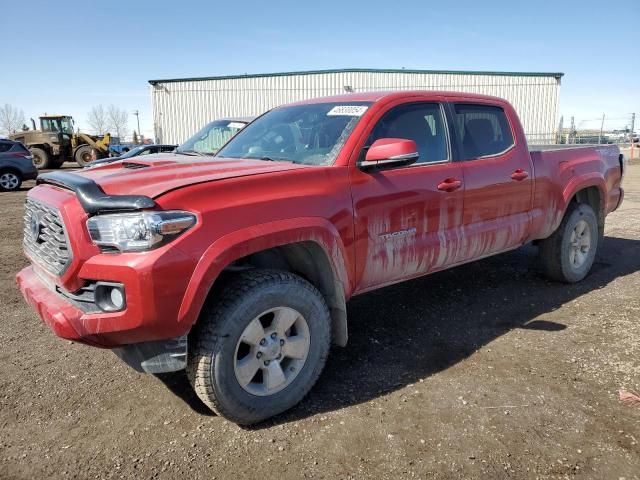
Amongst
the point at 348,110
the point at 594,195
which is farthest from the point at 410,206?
the point at 594,195

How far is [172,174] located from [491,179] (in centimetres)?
259

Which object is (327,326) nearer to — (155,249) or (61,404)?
(155,249)

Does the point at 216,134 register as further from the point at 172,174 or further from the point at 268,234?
the point at 268,234

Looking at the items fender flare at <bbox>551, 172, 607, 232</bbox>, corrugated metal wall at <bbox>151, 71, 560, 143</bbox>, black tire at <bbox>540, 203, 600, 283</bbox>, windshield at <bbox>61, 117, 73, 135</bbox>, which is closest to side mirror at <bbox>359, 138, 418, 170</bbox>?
fender flare at <bbox>551, 172, 607, 232</bbox>

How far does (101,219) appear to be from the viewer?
2.47 m

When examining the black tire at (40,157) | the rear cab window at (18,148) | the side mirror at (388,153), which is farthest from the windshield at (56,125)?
the side mirror at (388,153)

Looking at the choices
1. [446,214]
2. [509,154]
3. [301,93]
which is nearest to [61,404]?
[446,214]

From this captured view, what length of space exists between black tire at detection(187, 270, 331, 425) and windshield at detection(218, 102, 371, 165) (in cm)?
92

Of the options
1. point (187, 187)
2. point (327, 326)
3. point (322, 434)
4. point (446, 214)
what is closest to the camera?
point (187, 187)

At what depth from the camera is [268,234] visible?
106 inches

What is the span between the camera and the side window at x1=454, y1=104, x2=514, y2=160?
411cm

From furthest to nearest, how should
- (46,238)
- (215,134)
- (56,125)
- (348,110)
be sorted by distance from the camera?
1. (56,125)
2. (215,134)
3. (348,110)
4. (46,238)

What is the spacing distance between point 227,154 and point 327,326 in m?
1.72

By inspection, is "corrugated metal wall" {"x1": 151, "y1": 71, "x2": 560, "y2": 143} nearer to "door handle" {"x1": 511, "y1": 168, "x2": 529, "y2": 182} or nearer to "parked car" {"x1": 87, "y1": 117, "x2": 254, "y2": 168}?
"parked car" {"x1": 87, "y1": 117, "x2": 254, "y2": 168}
